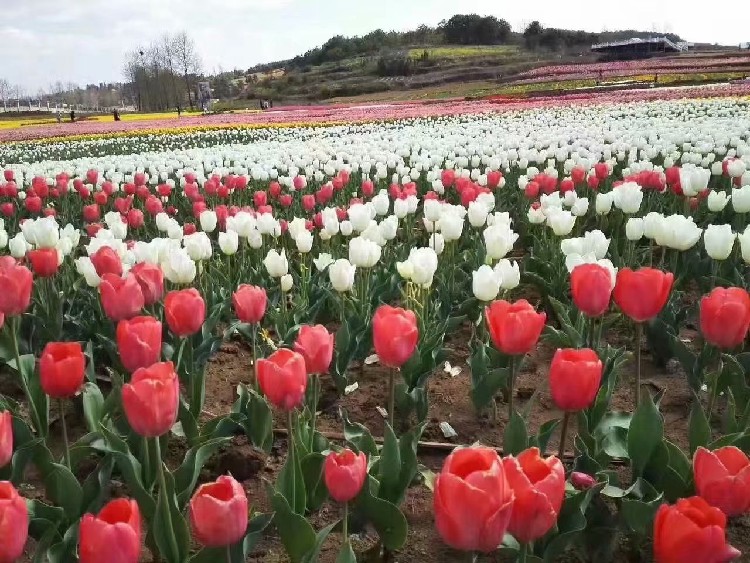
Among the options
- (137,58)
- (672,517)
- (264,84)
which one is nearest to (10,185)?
(672,517)

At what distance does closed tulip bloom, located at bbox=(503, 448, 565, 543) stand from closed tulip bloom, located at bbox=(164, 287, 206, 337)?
3.92 feet

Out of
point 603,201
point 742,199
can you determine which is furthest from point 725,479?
point 742,199

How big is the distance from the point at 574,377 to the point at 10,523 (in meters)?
1.12

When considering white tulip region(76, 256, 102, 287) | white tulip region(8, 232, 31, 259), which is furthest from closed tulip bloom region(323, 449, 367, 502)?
white tulip region(8, 232, 31, 259)

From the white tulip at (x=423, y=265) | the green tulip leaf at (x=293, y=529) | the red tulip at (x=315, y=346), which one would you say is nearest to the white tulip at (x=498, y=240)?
the white tulip at (x=423, y=265)

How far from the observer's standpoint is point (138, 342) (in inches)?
67.9

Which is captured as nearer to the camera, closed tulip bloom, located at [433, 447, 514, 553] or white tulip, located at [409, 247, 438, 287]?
closed tulip bloom, located at [433, 447, 514, 553]

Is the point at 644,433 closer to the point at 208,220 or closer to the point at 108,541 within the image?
the point at 108,541

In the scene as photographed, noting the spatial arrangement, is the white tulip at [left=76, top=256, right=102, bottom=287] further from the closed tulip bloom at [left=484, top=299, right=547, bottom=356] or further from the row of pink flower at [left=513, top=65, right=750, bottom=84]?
the row of pink flower at [left=513, top=65, right=750, bottom=84]

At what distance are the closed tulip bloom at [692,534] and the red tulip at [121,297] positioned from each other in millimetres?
1643

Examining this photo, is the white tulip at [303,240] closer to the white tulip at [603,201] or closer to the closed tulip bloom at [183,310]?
the closed tulip bloom at [183,310]

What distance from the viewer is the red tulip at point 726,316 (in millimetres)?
1813

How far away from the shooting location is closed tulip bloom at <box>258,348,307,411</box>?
156 centimetres

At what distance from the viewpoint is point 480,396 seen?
2.40 m
